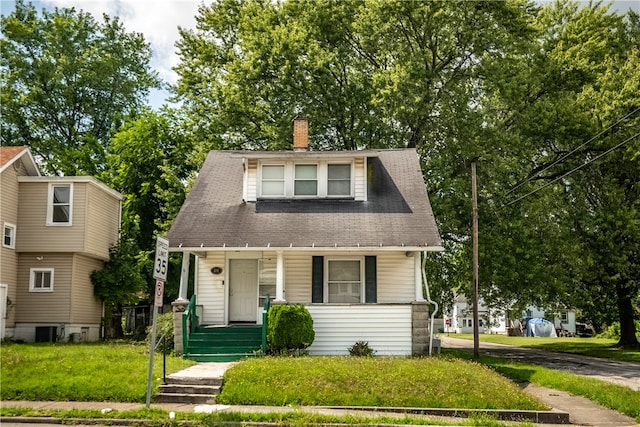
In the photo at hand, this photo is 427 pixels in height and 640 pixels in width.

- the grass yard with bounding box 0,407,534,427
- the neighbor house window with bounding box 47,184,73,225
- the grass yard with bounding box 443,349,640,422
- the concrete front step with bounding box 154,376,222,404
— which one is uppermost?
the neighbor house window with bounding box 47,184,73,225

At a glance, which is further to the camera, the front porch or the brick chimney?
the brick chimney

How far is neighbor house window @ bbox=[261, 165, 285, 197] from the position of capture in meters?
23.0

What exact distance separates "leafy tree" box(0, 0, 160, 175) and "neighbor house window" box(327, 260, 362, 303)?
22.5m

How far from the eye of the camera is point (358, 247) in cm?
1958

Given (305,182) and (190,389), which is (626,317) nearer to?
(305,182)

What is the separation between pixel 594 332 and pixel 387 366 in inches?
2138

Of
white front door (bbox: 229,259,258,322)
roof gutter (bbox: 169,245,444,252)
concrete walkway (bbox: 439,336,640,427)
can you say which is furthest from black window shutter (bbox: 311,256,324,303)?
concrete walkway (bbox: 439,336,640,427)

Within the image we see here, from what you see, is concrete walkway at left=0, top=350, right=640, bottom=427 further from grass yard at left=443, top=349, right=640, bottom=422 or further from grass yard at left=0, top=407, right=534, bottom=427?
grass yard at left=443, top=349, right=640, bottom=422

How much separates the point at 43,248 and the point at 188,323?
11132mm

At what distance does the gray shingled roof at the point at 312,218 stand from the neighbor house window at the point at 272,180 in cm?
42

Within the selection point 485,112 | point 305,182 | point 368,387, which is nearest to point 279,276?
point 305,182

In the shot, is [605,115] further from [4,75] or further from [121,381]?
[4,75]

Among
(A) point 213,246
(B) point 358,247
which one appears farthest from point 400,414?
(A) point 213,246

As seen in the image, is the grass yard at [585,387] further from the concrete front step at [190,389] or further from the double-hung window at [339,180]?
the concrete front step at [190,389]
